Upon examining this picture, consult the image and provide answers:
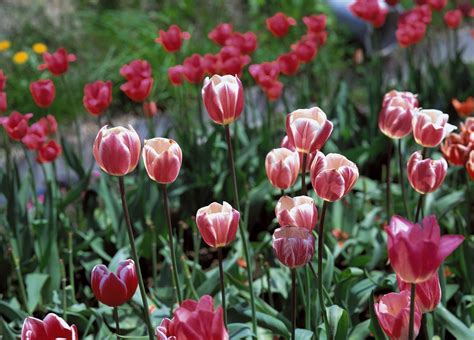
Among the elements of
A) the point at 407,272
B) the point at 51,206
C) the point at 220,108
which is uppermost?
the point at 220,108

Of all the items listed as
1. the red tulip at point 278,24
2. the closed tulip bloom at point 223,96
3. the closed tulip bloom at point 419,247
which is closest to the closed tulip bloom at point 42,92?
the red tulip at point 278,24

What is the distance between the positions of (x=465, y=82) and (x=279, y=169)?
242 centimetres

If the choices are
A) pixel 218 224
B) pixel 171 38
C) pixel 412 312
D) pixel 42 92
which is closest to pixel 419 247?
pixel 412 312

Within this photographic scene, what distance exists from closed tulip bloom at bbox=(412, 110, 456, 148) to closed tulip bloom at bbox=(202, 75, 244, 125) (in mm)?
404

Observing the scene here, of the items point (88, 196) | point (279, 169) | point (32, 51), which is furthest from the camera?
point (32, 51)

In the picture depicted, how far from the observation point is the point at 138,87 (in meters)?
2.45

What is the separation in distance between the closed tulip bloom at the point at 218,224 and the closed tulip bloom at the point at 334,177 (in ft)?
Result: 0.53

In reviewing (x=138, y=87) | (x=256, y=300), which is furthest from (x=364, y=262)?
(x=138, y=87)

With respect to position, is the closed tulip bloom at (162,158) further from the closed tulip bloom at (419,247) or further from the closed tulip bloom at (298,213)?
the closed tulip bloom at (419,247)

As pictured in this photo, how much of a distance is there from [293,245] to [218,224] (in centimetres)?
15

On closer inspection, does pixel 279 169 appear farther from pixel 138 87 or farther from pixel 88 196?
pixel 88 196

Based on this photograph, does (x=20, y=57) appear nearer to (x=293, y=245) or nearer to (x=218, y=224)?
(x=218, y=224)

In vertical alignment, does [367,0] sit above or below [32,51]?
above

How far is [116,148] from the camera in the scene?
1.38 metres
